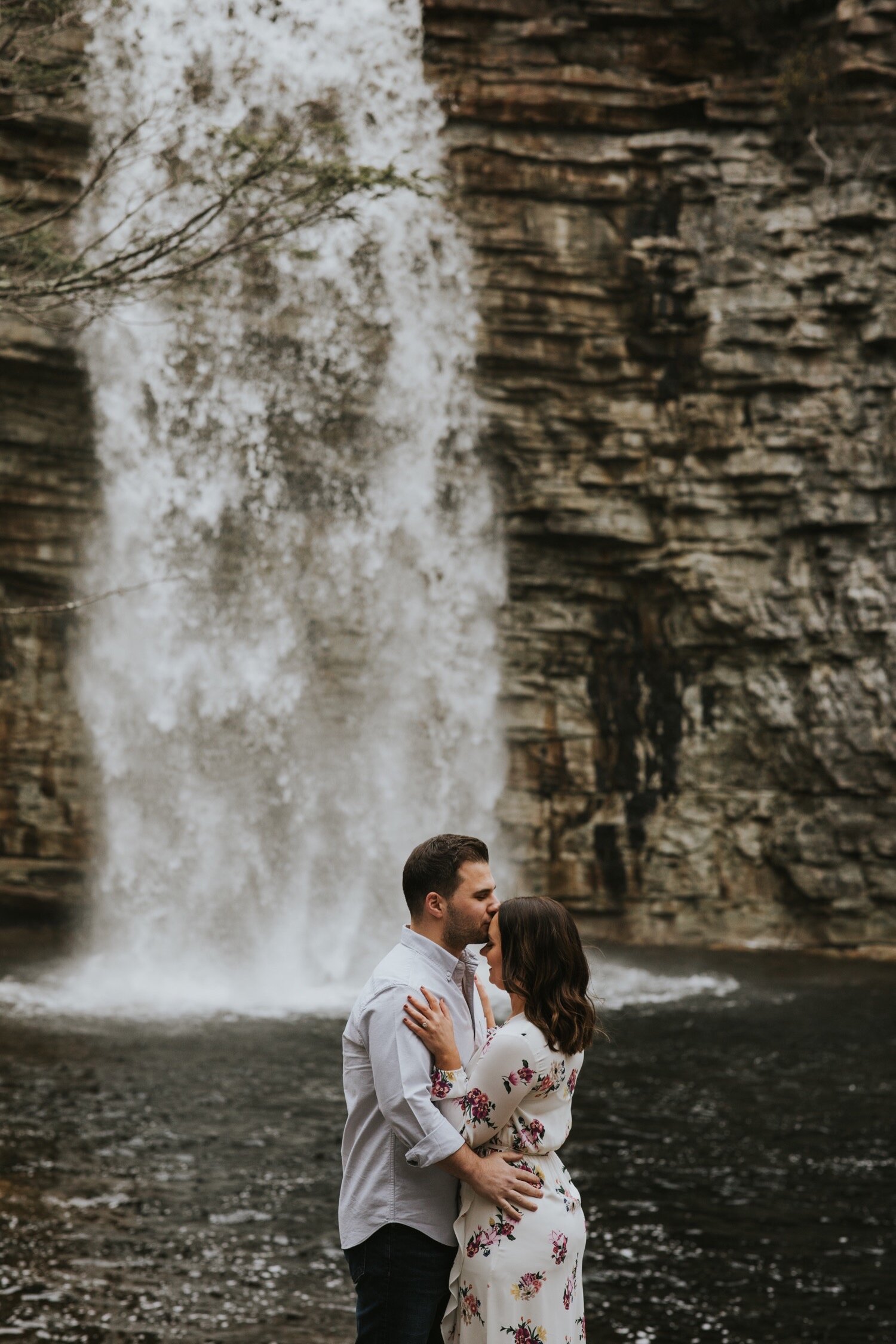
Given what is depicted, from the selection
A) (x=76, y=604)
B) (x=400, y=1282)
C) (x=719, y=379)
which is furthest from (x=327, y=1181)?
(x=719, y=379)

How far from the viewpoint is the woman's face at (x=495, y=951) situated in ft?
10.7

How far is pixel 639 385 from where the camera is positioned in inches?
667

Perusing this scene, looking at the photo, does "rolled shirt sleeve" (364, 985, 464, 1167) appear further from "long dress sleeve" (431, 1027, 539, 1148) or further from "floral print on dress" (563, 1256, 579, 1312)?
"floral print on dress" (563, 1256, 579, 1312)

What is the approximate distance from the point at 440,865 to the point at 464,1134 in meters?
0.66

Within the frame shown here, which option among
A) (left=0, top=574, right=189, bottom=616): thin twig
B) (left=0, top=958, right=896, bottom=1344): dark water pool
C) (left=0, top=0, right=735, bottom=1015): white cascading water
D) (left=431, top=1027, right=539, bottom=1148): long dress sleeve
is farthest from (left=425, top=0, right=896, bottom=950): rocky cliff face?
(left=431, top=1027, right=539, bottom=1148): long dress sleeve

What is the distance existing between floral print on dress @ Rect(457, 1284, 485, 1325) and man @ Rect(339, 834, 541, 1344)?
0.06 meters

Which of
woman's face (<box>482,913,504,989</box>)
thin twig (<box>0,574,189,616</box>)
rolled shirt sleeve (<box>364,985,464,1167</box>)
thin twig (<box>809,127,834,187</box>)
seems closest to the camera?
rolled shirt sleeve (<box>364,985,464,1167</box>)

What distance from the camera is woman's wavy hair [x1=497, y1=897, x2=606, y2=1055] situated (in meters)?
3.14

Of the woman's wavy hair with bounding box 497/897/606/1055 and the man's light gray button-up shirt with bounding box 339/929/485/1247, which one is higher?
the woman's wavy hair with bounding box 497/897/606/1055

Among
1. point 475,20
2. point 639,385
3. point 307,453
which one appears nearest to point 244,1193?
point 307,453

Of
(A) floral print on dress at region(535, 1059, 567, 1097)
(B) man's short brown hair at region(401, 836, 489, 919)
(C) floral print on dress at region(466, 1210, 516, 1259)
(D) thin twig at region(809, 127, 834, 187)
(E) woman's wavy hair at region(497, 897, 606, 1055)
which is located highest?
(D) thin twig at region(809, 127, 834, 187)

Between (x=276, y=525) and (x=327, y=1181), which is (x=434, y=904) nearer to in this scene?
(x=327, y=1181)

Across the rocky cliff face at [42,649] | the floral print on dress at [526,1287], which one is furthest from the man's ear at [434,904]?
the rocky cliff face at [42,649]

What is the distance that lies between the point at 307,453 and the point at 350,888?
5764mm
